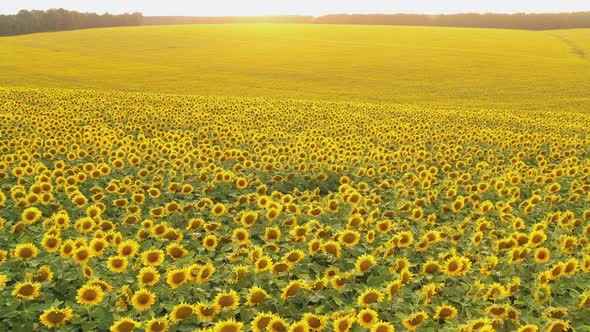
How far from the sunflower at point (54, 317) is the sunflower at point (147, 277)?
780 millimetres

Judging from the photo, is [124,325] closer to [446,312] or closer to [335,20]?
[446,312]

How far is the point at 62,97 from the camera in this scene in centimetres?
2386

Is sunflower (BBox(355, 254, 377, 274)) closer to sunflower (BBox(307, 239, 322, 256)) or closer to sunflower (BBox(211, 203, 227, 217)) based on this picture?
sunflower (BBox(307, 239, 322, 256))

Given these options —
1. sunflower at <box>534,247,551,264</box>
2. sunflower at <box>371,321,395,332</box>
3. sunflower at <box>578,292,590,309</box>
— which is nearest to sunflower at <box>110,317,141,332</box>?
sunflower at <box>371,321,395,332</box>

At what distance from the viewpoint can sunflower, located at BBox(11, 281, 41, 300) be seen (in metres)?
4.77

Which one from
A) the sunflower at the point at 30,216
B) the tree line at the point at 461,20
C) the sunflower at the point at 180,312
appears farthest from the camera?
the tree line at the point at 461,20

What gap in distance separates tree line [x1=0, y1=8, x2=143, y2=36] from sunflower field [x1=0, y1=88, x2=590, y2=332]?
112761 millimetres

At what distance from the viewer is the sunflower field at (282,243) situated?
4.80 m

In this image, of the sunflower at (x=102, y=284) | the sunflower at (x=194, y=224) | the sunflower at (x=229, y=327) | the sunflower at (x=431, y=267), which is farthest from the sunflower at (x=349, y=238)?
the sunflower at (x=102, y=284)

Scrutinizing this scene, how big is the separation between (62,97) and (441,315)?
75.7 ft

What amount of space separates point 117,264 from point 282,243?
2.40 m

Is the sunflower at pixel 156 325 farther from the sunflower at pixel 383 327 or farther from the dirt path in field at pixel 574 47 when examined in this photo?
the dirt path in field at pixel 574 47

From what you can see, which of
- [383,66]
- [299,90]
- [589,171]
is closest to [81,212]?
[589,171]

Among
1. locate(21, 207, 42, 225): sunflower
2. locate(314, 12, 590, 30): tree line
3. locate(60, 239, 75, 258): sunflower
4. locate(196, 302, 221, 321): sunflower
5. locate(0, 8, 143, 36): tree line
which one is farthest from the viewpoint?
locate(314, 12, 590, 30): tree line
